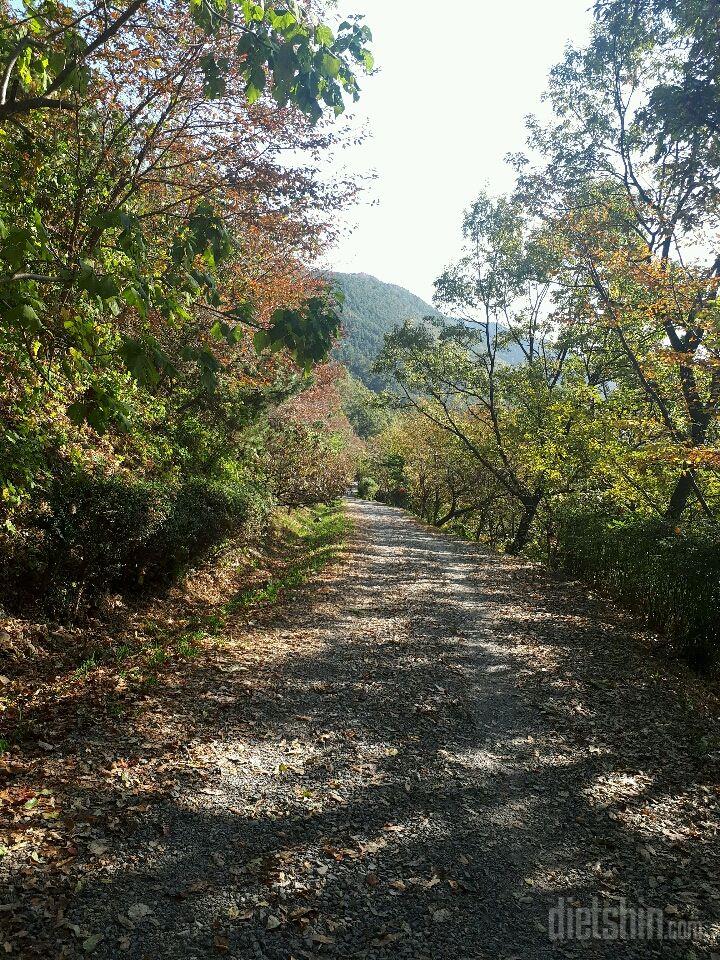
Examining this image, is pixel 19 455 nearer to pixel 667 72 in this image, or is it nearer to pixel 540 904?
pixel 540 904

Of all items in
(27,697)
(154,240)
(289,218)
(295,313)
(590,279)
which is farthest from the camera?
A: (590,279)

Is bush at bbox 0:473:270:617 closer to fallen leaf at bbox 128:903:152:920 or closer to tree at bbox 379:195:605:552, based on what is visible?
fallen leaf at bbox 128:903:152:920

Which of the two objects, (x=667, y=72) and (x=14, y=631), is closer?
(x=14, y=631)

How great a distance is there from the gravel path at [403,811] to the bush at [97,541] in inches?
74.9

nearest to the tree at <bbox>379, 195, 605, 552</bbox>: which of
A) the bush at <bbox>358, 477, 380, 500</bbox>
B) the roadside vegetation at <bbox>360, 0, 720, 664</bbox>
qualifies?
the roadside vegetation at <bbox>360, 0, 720, 664</bbox>

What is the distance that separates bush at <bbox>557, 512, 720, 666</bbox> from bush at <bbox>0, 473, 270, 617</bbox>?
7.54m

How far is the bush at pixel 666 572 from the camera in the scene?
23.8ft

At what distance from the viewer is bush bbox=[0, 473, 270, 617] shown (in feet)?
18.9

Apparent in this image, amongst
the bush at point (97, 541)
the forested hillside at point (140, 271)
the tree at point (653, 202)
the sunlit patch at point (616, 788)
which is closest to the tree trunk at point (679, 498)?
the tree at point (653, 202)

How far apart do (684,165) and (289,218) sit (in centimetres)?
795

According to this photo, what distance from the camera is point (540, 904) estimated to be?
132 inches

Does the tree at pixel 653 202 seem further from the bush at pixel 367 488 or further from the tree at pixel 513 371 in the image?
the bush at pixel 367 488

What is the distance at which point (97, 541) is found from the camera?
21.4 feet

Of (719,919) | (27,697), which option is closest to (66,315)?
(27,697)
